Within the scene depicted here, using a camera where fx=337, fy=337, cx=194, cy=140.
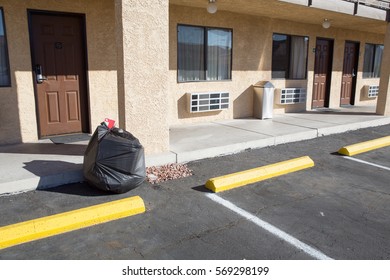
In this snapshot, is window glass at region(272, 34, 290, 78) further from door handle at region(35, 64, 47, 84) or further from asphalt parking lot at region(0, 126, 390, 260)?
door handle at region(35, 64, 47, 84)

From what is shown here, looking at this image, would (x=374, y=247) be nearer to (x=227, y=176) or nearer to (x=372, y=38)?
(x=227, y=176)

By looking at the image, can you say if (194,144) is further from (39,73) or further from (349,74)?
(349,74)

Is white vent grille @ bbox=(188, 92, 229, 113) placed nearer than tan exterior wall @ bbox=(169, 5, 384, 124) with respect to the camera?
No

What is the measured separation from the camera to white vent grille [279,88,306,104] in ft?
35.0

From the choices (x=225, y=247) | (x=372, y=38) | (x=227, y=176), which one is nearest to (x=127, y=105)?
(x=227, y=176)

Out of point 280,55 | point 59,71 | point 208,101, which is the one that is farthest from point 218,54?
point 59,71

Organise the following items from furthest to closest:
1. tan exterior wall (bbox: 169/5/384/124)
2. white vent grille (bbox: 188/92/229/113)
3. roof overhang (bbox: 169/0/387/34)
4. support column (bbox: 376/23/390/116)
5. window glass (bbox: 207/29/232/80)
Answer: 1. support column (bbox: 376/23/390/116)
2. window glass (bbox: 207/29/232/80)
3. white vent grille (bbox: 188/92/229/113)
4. tan exterior wall (bbox: 169/5/384/124)
5. roof overhang (bbox: 169/0/387/34)

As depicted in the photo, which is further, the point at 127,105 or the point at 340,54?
the point at 340,54

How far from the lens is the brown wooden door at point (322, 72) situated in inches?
467

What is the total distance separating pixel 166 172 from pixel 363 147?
444cm

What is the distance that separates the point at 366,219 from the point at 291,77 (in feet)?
25.7

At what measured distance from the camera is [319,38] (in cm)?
1158

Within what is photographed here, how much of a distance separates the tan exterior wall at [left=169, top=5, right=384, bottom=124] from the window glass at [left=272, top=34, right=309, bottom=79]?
0.18 metres

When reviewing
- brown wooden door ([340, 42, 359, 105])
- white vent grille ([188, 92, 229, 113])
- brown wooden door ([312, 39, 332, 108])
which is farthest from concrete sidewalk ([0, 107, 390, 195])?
brown wooden door ([340, 42, 359, 105])
